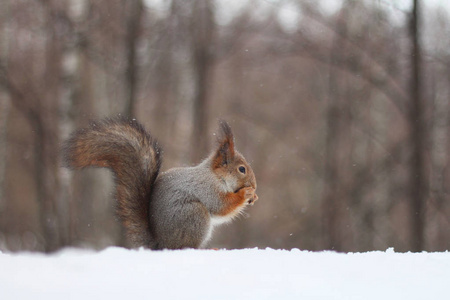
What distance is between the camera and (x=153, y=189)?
194 centimetres

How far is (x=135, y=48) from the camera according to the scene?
5.15 m

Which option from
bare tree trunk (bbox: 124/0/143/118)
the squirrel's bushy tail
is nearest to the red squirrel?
the squirrel's bushy tail

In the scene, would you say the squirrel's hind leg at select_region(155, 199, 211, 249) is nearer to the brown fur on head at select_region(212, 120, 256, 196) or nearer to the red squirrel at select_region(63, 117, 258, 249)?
the red squirrel at select_region(63, 117, 258, 249)

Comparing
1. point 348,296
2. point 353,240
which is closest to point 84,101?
point 353,240

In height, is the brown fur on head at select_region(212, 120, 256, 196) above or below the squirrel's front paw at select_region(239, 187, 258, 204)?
above

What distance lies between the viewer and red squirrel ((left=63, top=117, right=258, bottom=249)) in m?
1.84

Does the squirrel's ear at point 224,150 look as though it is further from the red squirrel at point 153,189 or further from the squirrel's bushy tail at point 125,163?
the squirrel's bushy tail at point 125,163

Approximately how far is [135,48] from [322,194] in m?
2.59

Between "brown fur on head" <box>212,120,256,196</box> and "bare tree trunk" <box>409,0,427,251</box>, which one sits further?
"bare tree trunk" <box>409,0,427,251</box>

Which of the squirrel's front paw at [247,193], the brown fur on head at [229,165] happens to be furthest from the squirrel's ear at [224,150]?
the squirrel's front paw at [247,193]

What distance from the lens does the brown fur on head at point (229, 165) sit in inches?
79.5

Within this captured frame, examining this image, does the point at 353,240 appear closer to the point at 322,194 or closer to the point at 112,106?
the point at 322,194

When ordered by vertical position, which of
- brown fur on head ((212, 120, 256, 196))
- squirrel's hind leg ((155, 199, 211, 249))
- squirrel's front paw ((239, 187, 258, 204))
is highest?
brown fur on head ((212, 120, 256, 196))

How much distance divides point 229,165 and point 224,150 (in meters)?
0.07
